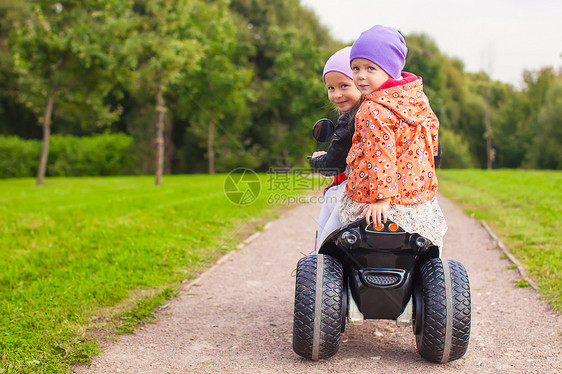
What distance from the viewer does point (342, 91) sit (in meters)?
3.34

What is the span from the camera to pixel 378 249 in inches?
119

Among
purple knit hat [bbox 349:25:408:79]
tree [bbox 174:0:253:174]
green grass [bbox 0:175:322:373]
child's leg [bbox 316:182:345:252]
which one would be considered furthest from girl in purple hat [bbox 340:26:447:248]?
tree [bbox 174:0:253:174]

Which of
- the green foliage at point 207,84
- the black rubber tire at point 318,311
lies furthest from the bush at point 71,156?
the black rubber tire at point 318,311

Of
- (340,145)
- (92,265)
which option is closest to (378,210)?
(340,145)

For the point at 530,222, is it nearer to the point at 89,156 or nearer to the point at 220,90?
the point at 220,90

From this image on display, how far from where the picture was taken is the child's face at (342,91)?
10.9ft

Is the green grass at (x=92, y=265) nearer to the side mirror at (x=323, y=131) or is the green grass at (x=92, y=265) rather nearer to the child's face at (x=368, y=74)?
the side mirror at (x=323, y=131)

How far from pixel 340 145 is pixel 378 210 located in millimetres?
566

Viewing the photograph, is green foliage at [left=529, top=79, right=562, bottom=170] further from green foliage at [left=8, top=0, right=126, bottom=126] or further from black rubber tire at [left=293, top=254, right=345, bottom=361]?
black rubber tire at [left=293, top=254, right=345, bottom=361]

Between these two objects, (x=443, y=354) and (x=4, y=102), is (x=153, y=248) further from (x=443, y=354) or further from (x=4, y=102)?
(x=4, y=102)

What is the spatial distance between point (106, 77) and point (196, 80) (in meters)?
9.69

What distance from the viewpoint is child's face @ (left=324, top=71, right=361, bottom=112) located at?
131 inches

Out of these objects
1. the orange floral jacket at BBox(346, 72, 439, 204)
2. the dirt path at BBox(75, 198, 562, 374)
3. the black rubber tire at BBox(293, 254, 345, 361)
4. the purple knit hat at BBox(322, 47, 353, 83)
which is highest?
the purple knit hat at BBox(322, 47, 353, 83)

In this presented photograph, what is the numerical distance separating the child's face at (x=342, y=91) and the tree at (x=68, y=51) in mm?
17366
